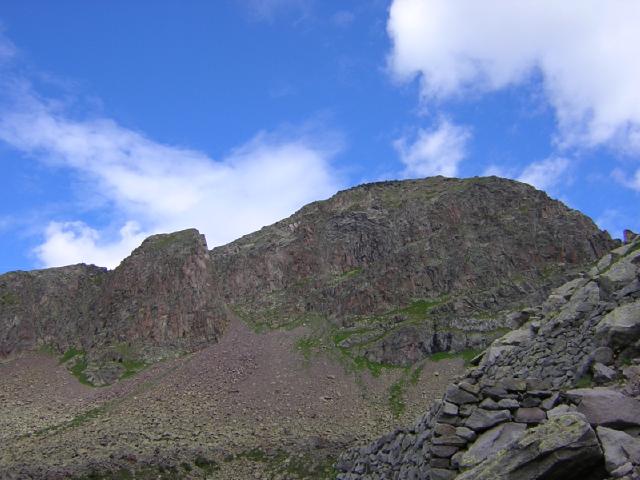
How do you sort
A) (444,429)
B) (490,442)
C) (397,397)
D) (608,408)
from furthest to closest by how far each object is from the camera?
(397,397) → (444,429) → (490,442) → (608,408)

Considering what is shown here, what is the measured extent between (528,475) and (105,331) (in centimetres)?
13160

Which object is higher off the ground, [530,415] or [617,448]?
[530,415]

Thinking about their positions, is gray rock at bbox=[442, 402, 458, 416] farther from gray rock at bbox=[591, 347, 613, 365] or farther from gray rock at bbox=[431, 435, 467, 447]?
gray rock at bbox=[591, 347, 613, 365]

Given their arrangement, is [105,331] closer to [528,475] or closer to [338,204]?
[338,204]

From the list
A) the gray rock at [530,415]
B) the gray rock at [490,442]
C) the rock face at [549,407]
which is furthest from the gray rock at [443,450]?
the gray rock at [530,415]

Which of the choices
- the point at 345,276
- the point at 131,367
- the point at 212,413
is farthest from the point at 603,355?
the point at 345,276

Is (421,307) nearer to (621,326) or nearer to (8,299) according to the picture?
(8,299)

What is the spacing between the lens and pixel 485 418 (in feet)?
47.2

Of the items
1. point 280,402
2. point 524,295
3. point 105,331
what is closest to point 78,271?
point 105,331

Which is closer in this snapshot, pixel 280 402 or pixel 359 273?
pixel 280 402

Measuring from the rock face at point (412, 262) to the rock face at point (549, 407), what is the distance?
92.8m

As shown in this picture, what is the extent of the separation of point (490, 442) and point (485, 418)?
2.45 feet

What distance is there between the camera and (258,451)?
253 feet

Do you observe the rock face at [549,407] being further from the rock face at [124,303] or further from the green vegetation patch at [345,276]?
the green vegetation patch at [345,276]
